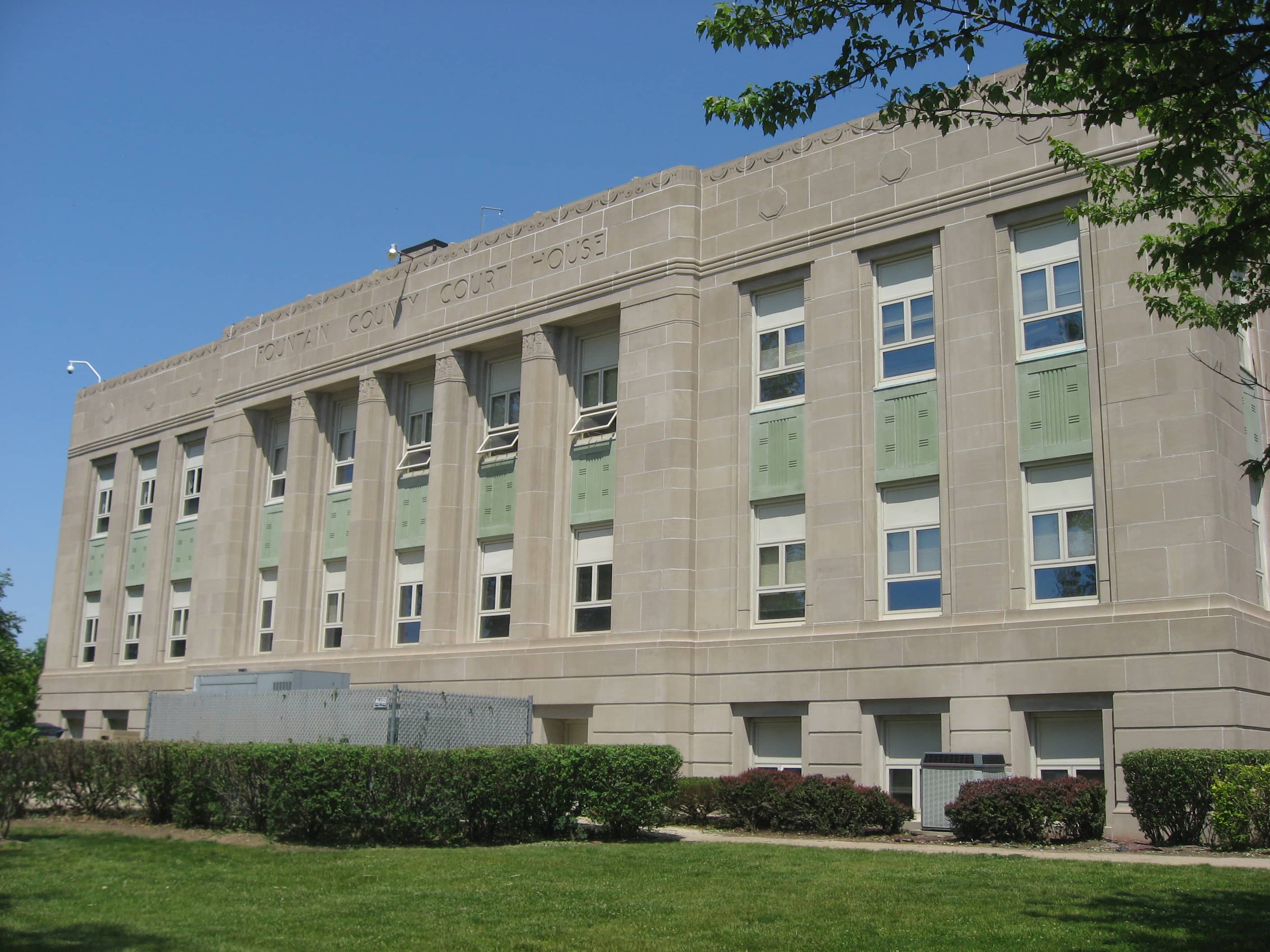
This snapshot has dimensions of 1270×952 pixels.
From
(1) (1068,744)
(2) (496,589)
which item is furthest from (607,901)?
(2) (496,589)

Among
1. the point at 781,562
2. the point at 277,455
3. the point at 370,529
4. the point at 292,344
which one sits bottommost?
the point at 781,562

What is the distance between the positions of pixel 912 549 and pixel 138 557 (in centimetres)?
2958

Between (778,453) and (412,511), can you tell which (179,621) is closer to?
(412,511)

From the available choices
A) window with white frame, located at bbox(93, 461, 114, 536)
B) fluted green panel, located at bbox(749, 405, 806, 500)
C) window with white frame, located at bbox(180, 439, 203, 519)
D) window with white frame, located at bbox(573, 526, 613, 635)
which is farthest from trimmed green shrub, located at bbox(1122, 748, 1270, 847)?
window with white frame, located at bbox(93, 461, 114, 536)

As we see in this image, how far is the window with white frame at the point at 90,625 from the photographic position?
146ft

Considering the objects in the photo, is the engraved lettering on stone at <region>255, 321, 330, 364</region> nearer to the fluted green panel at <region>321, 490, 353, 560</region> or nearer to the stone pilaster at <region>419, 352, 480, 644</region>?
the fluted green panel at <region>321, 490, 353, 560</region>

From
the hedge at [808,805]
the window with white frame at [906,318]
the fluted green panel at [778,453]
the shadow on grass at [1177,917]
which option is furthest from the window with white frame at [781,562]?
the shadow on grass at [1177,917]

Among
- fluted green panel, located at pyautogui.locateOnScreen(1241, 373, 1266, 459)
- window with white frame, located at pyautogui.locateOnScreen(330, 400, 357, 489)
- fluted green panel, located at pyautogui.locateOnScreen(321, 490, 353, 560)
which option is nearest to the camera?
fluted green panel, located at pyautogui.locateOnScreen(1241, 373, 1266, 459)

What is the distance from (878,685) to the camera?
77.0 ft

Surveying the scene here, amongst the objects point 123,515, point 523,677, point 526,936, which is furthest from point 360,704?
point 123,515

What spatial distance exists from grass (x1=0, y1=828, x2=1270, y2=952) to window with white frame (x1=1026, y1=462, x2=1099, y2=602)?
7082mm

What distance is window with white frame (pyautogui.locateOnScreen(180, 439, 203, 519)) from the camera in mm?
41250

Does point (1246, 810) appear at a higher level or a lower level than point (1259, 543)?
lower

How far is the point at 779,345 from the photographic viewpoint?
27.2m
